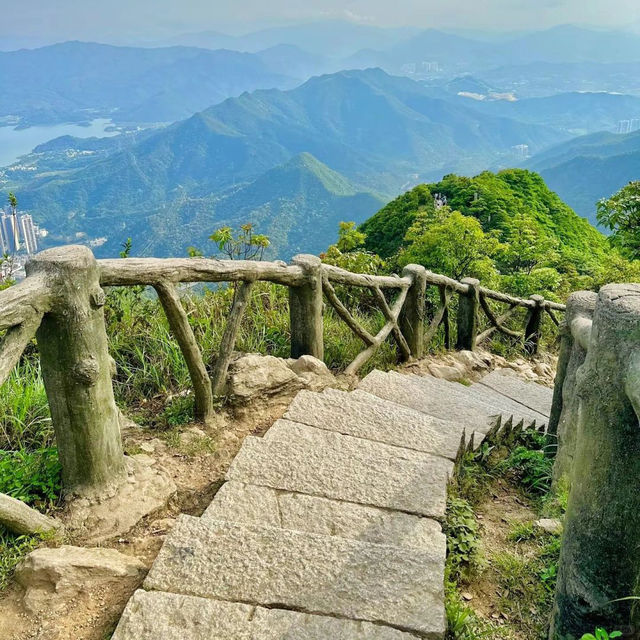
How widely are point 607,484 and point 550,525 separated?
1.19 metres

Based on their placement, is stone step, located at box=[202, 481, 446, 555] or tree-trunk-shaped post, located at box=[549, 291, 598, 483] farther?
tree-trunk-shaped post, located at box=[549, 291, 598, 483]

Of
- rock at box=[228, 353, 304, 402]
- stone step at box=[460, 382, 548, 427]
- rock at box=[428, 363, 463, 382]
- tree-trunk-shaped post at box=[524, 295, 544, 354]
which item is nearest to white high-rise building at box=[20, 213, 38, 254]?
tree-trunk-shaped post at box=[524, 295, 544, 354]

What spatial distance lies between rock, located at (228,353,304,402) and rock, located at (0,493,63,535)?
1444 mm

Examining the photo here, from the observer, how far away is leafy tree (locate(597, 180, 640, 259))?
9352mm

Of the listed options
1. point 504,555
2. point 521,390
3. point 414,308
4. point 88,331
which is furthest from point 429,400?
point 88,331

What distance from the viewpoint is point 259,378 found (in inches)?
146

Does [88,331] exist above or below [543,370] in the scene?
above

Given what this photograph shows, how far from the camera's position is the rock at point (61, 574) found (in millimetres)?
1981

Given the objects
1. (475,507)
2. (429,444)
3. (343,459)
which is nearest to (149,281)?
(343,459)

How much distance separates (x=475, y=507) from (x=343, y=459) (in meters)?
0.79

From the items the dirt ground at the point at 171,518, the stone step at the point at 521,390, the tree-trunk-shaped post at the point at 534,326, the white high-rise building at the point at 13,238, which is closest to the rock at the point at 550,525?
the dirt ground at the point at 171,518

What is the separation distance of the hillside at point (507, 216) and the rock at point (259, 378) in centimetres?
1190

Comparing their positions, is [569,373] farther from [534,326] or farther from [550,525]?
[534,326]

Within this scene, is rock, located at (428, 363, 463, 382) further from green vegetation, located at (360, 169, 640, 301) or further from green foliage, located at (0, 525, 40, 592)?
green vegetation, located at (360, 169, 640, 301)
